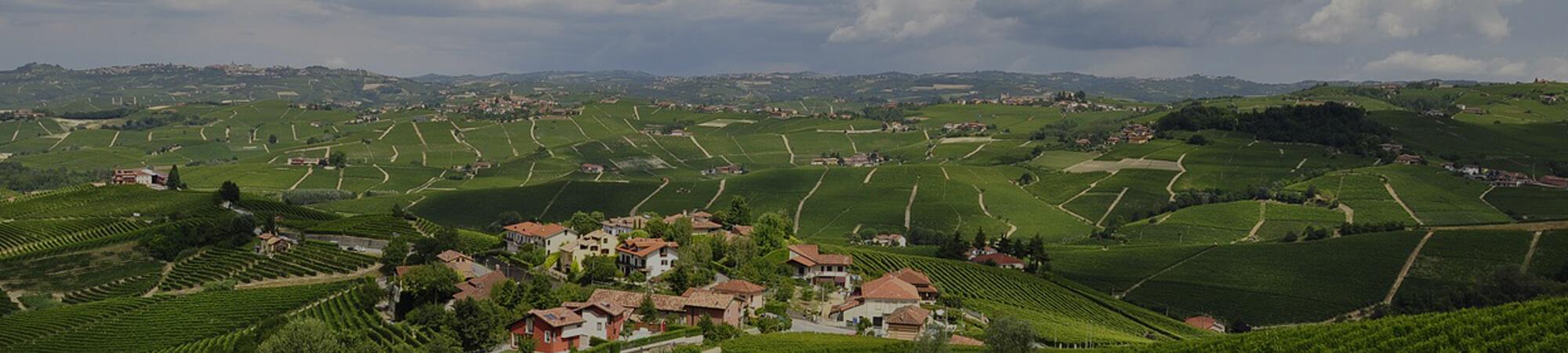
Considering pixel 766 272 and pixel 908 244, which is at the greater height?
pixel 766 272

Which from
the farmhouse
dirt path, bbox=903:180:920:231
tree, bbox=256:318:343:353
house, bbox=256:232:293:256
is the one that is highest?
tree, bbox=256:318:343:353

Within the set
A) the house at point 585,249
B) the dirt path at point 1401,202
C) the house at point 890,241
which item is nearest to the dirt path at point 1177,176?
the dirt path at point 1401,202

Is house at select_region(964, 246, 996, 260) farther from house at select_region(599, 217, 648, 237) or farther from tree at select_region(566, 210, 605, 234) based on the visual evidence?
tree at select_region(566, 210, 605, 234)

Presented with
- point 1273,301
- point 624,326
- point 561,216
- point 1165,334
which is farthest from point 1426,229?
point 561,216

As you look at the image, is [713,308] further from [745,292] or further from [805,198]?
[805,198]

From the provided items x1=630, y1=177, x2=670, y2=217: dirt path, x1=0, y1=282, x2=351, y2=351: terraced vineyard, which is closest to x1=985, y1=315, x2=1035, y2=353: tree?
x1=0, y1=282, x2=351, y2=351: terraced vineyard

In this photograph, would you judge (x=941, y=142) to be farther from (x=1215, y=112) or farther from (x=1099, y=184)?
(x=1099, y=184)

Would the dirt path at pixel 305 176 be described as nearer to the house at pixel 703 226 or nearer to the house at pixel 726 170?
the house at pixel 726 170
